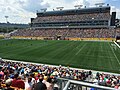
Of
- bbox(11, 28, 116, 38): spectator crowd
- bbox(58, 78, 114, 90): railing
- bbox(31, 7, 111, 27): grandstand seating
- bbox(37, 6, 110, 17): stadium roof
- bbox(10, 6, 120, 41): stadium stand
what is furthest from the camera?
bbox(37, 6, 110, 17): stadium roof

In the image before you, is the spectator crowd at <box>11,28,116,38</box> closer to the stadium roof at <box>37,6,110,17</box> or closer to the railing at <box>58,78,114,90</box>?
the stadium roof at <box>37,6,110,17</box>

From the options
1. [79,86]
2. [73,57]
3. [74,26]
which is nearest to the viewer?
[79,86]

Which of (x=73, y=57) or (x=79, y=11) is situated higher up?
(x=79, y=11)

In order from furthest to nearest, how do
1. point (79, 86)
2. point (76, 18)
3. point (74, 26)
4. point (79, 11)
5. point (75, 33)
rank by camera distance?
1. point (79, 11)
2. point (76, 18)
3. point (74, 26)
4. point (75, 33)
5. point (79, 86)

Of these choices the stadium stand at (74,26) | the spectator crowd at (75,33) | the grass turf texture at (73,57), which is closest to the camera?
the grass turf texture at (73,57)

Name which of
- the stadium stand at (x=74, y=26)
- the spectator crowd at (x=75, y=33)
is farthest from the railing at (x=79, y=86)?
the spectator crowd at (x=75, y=33)

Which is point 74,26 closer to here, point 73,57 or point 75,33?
point 75,33

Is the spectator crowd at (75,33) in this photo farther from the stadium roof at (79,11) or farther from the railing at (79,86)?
the railing at (79,86)

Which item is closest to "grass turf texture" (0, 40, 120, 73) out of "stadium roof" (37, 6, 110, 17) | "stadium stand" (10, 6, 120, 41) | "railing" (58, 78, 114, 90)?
"railing" (58, 78, 114, 90)

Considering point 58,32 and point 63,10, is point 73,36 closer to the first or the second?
point 58,32

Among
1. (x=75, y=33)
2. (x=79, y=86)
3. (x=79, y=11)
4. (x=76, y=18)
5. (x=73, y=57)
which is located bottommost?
(x=73, y=57)

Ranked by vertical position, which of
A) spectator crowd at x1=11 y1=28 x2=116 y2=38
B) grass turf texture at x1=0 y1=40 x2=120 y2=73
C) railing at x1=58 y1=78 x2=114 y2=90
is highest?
railing at x1=58 y1=78 x2=114 y2=90

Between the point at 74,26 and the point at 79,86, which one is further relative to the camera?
the point at 74,26

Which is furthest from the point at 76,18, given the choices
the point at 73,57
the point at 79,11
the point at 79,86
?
the point at 79,86
